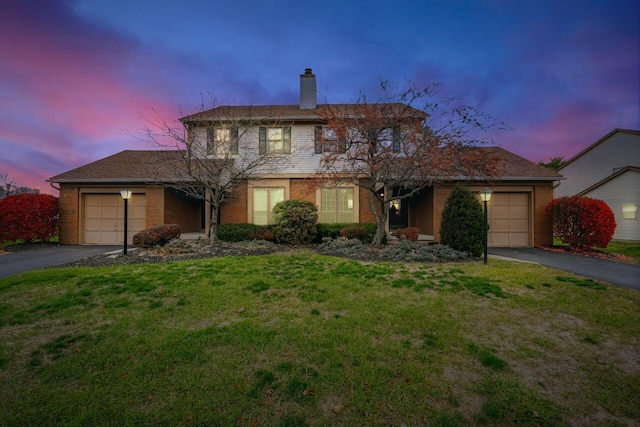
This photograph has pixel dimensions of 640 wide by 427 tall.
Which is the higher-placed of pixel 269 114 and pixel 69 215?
pixel 269 114

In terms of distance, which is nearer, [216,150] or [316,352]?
[316,352]

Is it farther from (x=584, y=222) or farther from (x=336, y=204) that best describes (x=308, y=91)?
(x=584, y=222)

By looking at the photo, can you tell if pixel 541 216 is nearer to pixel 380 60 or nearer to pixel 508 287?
pixel 508 287

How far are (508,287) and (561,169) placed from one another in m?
25.2

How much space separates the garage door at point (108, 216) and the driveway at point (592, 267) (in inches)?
661

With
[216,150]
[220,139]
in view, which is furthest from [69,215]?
[220,139]

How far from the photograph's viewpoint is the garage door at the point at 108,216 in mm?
12680

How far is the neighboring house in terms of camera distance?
598 inches

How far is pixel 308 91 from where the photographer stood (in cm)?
1427

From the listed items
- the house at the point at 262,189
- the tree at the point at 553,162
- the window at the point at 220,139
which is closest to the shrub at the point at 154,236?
the house at the point at 262,189

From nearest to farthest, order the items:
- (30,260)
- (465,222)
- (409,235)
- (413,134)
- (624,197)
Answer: (30,260)
(465,222)
(413,134)
(409,235)
(624,197)

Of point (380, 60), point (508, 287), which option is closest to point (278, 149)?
point (380, 60)

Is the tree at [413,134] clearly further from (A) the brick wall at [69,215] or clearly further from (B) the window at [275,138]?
(A) the brick wall at [69,215]

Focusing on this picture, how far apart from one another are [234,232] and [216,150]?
12.8 ft
